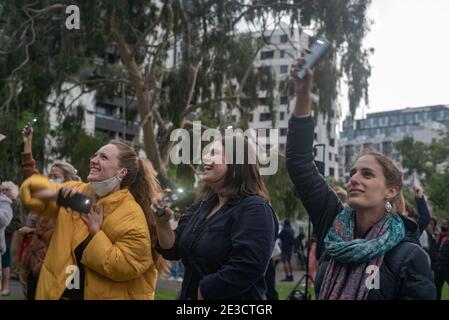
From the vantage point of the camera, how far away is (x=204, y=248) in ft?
8.46

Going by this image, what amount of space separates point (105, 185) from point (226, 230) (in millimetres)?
605

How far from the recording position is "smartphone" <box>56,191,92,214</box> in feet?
8.87

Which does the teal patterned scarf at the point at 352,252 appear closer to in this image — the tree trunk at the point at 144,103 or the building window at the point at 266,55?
the tree trunk at the point at 144,103

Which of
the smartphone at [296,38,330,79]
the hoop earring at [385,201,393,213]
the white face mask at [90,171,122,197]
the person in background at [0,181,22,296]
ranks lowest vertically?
the person in background at [0,181,22,296]

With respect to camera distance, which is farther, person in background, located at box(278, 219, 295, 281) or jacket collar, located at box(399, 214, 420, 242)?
person in background, located at box(278, 219, 295, 281)

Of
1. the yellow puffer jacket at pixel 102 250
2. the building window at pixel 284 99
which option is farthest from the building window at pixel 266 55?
Answer: the yellow puffer jacket at pixel 102 250

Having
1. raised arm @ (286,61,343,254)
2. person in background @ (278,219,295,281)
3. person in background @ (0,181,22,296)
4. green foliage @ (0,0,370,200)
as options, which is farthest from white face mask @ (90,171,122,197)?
person in background @ (278,219,295,281)

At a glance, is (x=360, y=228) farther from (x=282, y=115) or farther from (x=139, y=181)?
(x=282, y=115)

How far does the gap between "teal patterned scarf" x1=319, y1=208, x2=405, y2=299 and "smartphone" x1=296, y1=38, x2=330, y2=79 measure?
56cm

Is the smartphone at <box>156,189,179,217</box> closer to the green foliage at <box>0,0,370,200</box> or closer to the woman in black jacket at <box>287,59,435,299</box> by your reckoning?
the woman in black jacket at <box>287,59,435,299</box>

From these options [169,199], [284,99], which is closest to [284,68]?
[284,99]

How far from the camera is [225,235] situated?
8.52 feet
